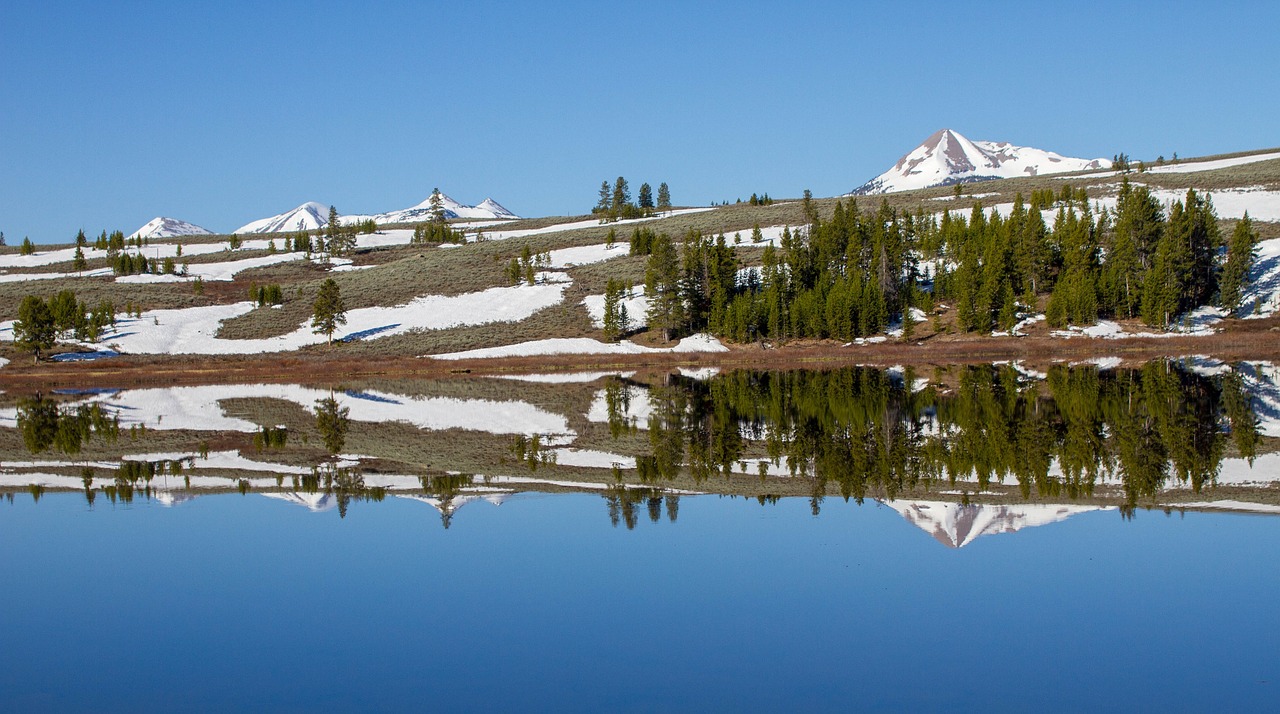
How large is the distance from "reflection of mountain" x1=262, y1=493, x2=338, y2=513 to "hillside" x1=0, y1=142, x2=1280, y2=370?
5149cm

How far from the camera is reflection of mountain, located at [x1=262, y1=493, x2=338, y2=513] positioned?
17.9 meters

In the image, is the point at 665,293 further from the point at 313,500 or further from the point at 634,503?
the point at 634,503

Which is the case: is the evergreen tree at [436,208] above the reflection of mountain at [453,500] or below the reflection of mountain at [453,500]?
above

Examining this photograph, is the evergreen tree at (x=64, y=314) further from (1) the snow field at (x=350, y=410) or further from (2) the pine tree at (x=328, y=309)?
(1) the snow field at (x=350, y=410)

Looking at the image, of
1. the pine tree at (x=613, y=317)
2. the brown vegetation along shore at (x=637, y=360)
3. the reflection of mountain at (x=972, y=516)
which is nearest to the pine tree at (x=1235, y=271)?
the brown vegetation along shore at (x=637, y=360)

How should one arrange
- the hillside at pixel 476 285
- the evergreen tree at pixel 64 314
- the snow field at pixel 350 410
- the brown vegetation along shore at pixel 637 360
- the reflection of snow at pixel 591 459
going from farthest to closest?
the evergreen tree at pixel 64 314 → the hillside at pixel 476 285 → the brown vegetation along shore at pixel 637 360 → the snow field at pixel 350 410 → the reflection of snow at pixel 591 459

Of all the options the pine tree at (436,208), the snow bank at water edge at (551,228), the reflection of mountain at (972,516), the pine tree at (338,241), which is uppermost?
the pine tree at (436,208)

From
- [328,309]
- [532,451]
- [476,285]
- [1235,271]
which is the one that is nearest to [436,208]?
[476,285]

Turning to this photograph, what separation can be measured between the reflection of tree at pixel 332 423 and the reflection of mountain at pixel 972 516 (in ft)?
53.6

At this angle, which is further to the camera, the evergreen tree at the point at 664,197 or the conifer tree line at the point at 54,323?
the evergreen tree at the point at 664,197

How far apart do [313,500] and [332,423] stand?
15.2 m

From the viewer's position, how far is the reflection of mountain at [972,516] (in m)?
13.7

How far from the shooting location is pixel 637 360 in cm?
6731

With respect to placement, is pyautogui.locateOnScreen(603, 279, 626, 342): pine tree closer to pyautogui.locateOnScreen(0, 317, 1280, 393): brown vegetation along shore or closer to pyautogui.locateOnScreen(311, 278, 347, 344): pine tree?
pyautogui.locateOnScreen(0, 317, 1280, 393): brown vegetation along shore
